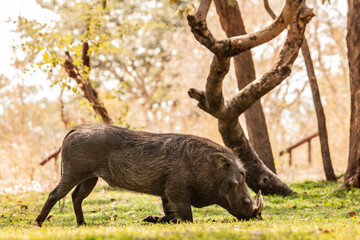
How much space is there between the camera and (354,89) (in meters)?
10.6

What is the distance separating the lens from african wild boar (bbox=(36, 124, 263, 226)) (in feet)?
19.7

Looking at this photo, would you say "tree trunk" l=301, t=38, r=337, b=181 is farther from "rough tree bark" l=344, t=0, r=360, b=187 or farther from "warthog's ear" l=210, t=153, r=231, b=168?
"warthog's ear" l=210, t=153, r=231, b=168

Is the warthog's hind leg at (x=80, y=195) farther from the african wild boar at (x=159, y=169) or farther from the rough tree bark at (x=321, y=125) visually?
the rough tree bark at (x=321, y=125)

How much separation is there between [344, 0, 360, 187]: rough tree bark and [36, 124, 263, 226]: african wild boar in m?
5.18

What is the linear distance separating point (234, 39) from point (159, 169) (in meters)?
2.71

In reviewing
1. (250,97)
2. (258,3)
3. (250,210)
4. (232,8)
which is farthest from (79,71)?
(258,3)

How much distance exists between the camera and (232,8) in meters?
11.2

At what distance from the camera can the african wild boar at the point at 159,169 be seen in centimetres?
601

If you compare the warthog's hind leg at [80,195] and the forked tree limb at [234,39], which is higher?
the forked tree limb at [234,39]

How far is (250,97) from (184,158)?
3.15 metres

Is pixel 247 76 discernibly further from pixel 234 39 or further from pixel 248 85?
pixel 234 39

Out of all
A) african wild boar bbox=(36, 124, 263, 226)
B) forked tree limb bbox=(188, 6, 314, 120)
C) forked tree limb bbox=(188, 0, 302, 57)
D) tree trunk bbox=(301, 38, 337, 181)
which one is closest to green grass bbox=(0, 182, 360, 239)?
african wild boar bbox=(36, 124, 263, 226)

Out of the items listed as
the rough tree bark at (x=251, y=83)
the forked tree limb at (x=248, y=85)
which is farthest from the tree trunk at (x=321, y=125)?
the forked tree limb at (x=248, y=85)

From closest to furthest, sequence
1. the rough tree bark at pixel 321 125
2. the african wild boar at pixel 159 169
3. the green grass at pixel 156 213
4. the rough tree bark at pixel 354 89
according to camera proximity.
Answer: the green grass at pixel 156 213, the african wild boar at pixel 159 169, the rough tree bark at pixel 354 89, the rough tree bark at pixel 321 125
